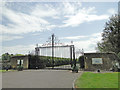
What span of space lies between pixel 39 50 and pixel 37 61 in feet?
8.87

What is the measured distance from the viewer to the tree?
29578mm

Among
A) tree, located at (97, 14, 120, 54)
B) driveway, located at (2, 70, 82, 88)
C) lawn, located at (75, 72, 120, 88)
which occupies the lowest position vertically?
driveway, located at (2, 70, 82, 88)

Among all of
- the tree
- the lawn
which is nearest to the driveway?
the lawn

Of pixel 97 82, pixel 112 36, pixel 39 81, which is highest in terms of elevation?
pixel 112 36

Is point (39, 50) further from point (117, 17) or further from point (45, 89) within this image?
point (117, 17)

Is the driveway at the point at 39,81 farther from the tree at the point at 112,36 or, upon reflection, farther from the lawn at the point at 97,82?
the tree at the point at 112,36

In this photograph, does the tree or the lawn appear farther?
the tree

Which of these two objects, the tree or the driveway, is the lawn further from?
the tree

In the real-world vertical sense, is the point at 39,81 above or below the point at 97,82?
below

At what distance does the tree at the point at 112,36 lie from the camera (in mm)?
29578

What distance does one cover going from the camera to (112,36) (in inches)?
1209

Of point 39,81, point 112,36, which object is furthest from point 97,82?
point 112,36

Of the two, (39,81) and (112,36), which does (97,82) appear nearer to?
(39,81)

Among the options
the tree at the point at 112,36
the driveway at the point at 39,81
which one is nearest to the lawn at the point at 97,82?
the driveway at the point at 39,81
